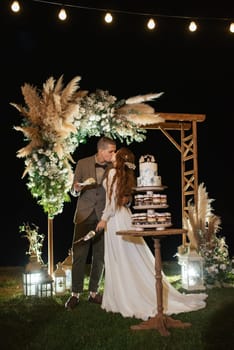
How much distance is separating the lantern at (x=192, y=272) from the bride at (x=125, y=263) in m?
1.18

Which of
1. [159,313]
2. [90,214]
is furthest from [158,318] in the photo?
[90,214]

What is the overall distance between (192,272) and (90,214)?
1.78 m

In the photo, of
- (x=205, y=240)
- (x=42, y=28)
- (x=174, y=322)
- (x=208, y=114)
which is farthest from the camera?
(x=208, y=114)

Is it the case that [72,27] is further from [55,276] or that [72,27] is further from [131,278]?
[131,278]

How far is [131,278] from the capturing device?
17.1 feet

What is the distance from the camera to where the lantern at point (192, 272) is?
21.9 feet

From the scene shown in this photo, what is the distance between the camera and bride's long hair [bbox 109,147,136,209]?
5.08 meters

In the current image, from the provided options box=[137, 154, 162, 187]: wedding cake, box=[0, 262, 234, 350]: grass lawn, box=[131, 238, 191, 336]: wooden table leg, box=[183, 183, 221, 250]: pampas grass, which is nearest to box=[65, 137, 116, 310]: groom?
box=[0, 262, 234, 350]: grass lawn

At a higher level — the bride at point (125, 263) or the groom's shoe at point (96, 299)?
the bride at point (125, 263)

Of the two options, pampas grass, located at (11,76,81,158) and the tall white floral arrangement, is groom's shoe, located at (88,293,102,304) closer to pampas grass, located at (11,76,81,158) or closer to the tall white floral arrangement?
the tall white floral arrangement

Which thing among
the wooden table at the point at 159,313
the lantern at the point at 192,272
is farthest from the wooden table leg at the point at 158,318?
the lantern at the point at 192,272

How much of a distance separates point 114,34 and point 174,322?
696cm

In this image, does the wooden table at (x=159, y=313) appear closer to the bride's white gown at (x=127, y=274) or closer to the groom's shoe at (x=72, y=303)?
the bride's white gown at (x=127, y=274)

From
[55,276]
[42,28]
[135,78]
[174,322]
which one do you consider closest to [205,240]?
[55,276]
